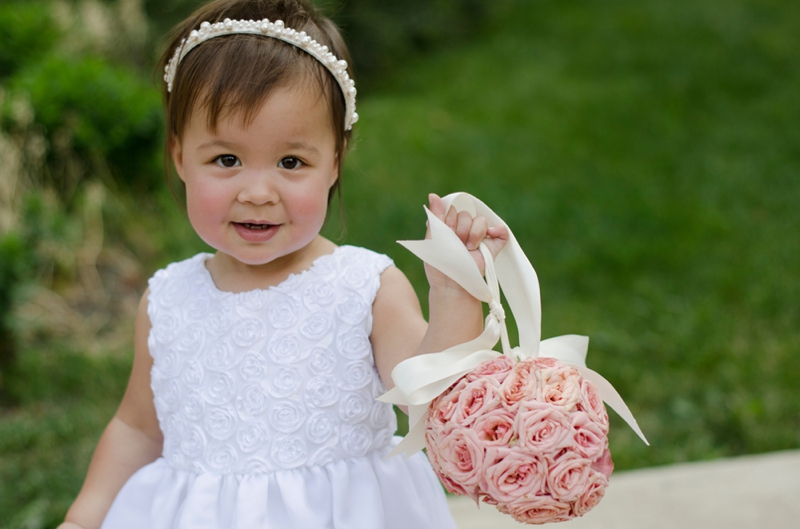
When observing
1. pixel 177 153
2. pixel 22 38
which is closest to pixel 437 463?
pixel 177 153

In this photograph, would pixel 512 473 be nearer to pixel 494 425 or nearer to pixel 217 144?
pixel 494 425

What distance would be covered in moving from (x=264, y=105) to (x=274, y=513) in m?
0.81

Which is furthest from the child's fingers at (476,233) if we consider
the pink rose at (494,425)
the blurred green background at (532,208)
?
the blurred green background at (532,208)

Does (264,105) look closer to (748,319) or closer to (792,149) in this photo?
(748,319)

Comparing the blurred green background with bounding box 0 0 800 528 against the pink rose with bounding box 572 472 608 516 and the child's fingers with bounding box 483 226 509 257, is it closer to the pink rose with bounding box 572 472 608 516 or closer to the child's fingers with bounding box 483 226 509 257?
the child's fingers with bounding box 483 226 509 257

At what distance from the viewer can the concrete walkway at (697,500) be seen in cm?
240

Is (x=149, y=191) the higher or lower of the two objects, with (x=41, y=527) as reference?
higher

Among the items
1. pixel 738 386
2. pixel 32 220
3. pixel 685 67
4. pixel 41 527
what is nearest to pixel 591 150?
pixel 685 67

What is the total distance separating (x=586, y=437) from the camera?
3.92 ft

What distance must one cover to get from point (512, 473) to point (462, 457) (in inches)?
3.3

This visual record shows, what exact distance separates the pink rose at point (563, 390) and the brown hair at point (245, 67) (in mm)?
741

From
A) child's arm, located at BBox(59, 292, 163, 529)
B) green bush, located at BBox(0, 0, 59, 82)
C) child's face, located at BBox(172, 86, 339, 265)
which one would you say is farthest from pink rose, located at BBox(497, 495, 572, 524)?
green bush, located at BBox(0, 0, 59, 82)

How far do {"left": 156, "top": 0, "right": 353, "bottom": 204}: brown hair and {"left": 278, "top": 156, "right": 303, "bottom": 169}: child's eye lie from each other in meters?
0.11

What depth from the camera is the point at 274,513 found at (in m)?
1.57
